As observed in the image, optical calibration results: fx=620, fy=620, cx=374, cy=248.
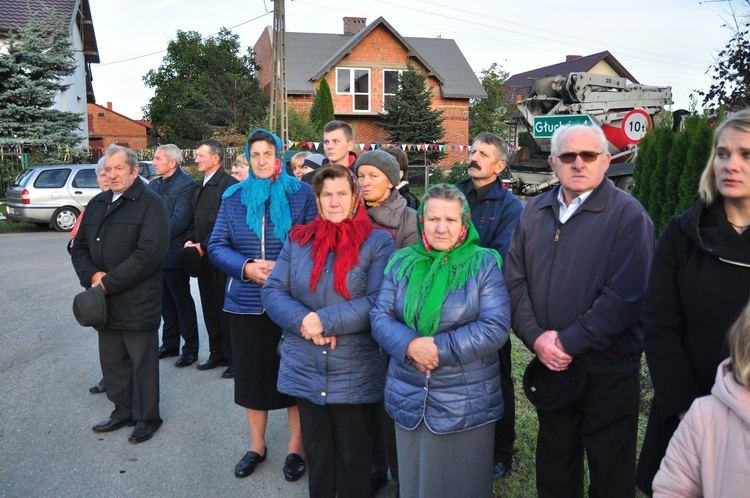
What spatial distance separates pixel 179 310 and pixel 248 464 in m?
2.65

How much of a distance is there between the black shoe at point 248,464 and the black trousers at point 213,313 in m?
1.84

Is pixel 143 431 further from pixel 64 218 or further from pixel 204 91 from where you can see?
pixel 204 91

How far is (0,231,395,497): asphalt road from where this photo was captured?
3816mm

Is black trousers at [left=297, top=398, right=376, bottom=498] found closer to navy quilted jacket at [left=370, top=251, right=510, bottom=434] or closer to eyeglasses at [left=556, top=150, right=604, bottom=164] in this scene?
navy quilted jacket at [left=370, top=251, right=510, bottom=434]

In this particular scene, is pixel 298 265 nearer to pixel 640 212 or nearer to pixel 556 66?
pixel 640 212

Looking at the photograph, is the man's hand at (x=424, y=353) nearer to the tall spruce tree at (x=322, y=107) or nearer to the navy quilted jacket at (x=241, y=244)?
the navy quilted jacket at (x=241, y=244)

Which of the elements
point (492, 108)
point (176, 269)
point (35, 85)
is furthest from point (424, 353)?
point (492, 108)

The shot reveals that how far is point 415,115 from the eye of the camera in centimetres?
3369

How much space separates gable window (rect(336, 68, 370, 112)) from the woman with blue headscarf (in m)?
33.5

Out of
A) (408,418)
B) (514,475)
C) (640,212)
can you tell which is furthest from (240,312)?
(640,212)

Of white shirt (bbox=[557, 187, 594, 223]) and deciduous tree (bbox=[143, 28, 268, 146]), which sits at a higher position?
deciduous tree (bbox=[143, 28, 268, 146])

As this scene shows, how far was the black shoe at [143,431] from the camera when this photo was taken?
4387 mm

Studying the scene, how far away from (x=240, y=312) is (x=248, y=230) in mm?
527

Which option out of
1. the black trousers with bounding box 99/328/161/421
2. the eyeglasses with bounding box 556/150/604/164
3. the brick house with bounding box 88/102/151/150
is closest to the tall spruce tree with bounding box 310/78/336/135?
the black trousers with bounding box 99/328/161/421
